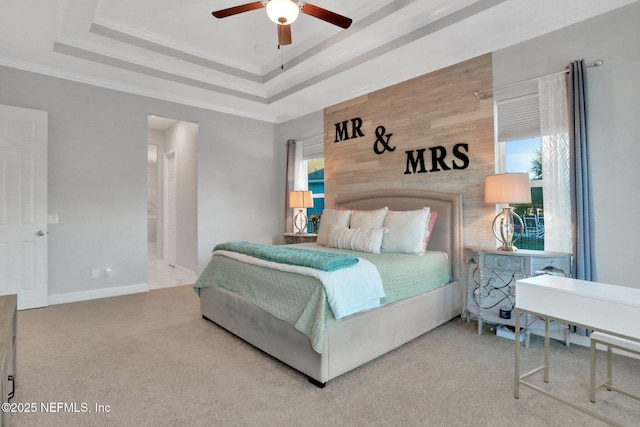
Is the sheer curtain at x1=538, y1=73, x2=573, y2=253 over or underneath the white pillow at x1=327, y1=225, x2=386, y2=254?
over

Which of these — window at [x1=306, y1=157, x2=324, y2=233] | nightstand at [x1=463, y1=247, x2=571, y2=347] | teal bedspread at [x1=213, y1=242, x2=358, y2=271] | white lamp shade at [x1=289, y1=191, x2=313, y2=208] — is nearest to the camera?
teal bedspread at [x1=213, y1=242, x2=358, y2=271]

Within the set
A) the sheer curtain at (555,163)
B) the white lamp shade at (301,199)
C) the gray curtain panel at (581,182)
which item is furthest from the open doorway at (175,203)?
the gray curtain panel at (581,182)

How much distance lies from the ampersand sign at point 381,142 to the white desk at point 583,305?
2.59 metres

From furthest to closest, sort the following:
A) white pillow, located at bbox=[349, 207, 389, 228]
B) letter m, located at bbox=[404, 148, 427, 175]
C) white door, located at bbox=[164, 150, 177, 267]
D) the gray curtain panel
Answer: white door, located at bbox=[164, 150, 177, 267] → letter m, located at bbox=[404, 148, 427, 175] → white pillow, located at bbox=[349, 207, 389, 228] → the gray curtain panel

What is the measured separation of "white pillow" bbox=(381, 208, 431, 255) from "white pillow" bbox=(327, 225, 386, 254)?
0.09 metres

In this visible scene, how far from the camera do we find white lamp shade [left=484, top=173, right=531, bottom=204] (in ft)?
9.21

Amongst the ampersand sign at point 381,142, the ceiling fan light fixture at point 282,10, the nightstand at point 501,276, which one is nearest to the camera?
the ceiling fan light fixture at point 282,10

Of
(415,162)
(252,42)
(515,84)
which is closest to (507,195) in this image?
(515,84)

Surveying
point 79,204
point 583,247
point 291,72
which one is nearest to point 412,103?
point 291,72

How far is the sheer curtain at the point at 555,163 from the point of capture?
279cm

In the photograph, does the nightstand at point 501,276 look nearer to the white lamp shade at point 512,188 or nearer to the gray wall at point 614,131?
the gray wall at point 614,131

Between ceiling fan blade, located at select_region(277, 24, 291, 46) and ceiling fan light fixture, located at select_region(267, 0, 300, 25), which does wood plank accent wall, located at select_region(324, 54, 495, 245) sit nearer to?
ceiling fan blade, located at select_region(277, 24, 291, 46)

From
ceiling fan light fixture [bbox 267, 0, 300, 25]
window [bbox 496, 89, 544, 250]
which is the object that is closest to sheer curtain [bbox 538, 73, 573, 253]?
window [bbox 496, 89, 544, 250]

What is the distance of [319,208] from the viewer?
5.66 m
